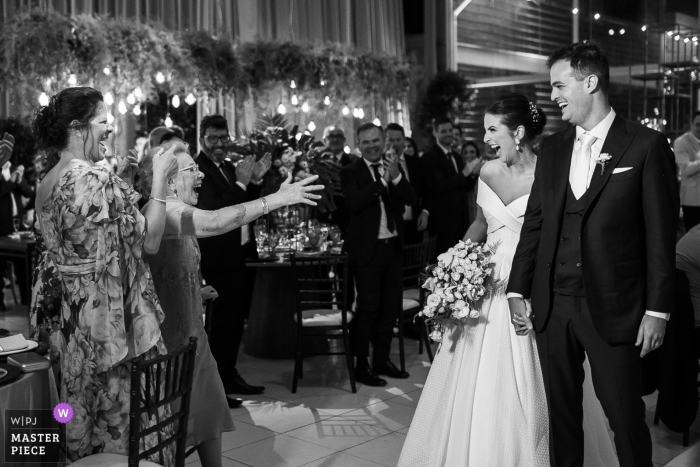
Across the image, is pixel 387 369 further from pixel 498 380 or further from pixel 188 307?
pixel 188 307

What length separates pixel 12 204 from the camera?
8234 millimetres

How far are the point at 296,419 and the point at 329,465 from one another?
0.79 meters

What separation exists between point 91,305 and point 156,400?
0.52 meters

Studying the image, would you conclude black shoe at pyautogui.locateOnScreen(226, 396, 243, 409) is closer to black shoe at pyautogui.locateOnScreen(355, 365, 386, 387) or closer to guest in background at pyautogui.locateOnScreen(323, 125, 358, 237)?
black shoe at pyautogui.locateOnScreen(355, 365, 386, 387)

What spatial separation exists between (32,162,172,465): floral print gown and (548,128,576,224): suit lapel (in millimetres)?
1543

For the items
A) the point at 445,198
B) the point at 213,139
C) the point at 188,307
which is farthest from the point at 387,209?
the point at 188,307

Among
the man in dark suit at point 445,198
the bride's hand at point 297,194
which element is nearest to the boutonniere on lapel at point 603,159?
the bride's hand at point 297,194

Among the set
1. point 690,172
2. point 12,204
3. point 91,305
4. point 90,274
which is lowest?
point 91,305

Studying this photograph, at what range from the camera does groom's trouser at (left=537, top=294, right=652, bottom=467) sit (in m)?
2.75

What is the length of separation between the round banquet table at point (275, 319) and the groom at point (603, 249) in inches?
140

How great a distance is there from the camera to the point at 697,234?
14.6ft

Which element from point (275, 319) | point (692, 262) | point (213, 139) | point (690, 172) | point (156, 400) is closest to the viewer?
point (156, 400)

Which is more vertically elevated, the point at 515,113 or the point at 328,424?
the point at 515,113

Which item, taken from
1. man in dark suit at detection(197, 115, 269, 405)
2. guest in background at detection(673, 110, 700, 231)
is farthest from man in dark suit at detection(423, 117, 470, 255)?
guest in background at detection(673, 110, 700, 231)
